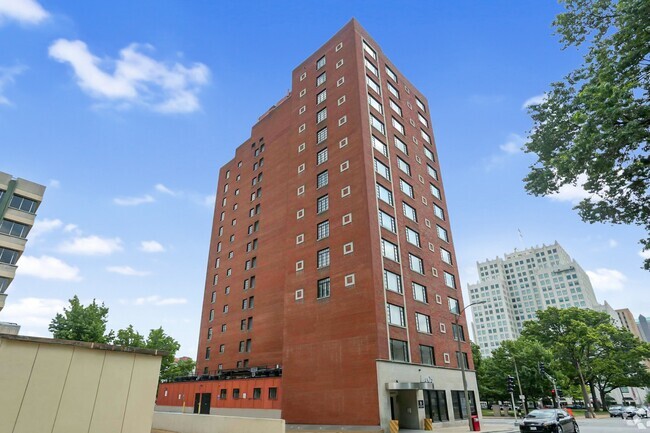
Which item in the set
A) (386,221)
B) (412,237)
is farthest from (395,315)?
(412,237)

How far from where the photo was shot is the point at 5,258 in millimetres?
43500

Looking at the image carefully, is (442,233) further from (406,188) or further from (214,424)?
(214,424)

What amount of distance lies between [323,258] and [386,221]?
7.52 metres

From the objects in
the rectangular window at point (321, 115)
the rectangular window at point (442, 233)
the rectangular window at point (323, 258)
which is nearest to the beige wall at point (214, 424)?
the rectangular window at point (323, 258)

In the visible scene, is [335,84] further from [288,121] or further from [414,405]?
[414,405]

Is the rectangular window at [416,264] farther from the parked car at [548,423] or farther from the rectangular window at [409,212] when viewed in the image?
the parked car at [548,423]

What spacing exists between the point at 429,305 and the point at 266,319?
21.0m

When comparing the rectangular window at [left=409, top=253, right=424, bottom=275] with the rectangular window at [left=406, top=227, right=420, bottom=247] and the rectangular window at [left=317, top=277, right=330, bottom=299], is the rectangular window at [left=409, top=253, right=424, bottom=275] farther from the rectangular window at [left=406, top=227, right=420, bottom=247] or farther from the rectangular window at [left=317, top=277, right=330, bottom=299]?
the rectangular window at [left=317, top=277, right=330, bottom=299]

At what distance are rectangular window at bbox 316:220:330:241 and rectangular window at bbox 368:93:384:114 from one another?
15571 mm

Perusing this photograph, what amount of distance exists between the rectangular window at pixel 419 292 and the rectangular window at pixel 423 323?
5.51 feet

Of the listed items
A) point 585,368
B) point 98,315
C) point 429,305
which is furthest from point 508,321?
point 98,315

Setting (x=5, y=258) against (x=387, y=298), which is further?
(x=5, y=258)

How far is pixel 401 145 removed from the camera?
46531mm

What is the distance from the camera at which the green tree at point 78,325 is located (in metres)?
39.0
